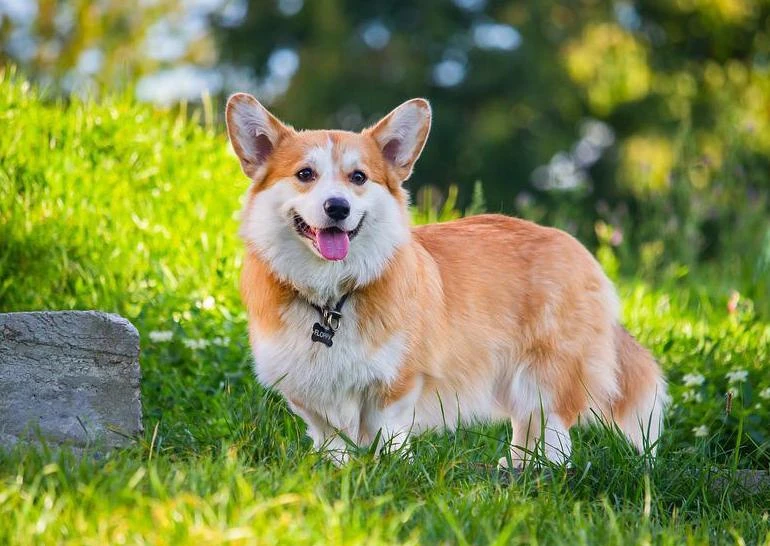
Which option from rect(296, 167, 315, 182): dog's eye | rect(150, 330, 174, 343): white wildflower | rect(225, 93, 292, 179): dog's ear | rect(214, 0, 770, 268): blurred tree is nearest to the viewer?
rect(296, 167, 315, 182): dog's eye

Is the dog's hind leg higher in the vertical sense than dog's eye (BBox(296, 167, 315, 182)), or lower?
lower

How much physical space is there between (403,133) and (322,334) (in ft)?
3.04

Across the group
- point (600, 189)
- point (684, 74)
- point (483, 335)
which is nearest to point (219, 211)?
point (483, 335)

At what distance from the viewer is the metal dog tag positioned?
389cm

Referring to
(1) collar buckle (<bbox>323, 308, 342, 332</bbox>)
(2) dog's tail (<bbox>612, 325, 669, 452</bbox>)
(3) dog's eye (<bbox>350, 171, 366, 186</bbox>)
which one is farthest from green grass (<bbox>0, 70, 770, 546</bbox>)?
(3) dog's eye (<bbox>350, 171, 366, 186</bbox>)

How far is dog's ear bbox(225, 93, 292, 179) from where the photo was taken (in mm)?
4133

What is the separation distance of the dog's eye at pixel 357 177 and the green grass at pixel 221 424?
0.89m

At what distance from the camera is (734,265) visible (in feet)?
25.8

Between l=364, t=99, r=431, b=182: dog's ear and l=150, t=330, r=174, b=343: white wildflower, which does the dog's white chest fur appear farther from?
l=150, t=330, r=174, b=343: white wildflower

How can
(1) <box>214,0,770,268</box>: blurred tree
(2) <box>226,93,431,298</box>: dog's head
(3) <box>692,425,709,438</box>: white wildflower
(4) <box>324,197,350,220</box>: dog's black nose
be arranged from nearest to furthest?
1. (4) <box>324,197,350,220</box>: dog's black nose
2. (2) <box>226,93,431,298</box>: dog's head
3. (3) <box>692,425,709,438</box>: white wildflower
4. (1) <box>214,0,770,268</box>: blurred tree

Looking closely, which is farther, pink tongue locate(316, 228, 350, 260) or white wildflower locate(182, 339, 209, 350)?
white wildflower locate(182, 339, 209, 350)

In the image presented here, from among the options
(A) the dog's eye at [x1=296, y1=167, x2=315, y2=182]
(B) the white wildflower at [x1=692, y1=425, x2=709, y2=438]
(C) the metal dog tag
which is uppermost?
(A) the dog's eye at [x1=296, y1=167, x2=315, y2=182]

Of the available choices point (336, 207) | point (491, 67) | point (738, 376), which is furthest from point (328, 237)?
point (491, 67)

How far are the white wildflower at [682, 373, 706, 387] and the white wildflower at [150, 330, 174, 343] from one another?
2.58m
